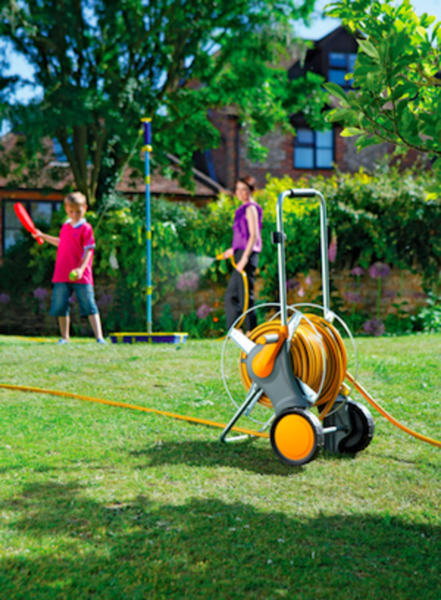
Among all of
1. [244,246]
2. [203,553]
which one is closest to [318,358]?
[203,553]

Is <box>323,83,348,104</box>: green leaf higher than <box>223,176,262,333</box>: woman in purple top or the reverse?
higher

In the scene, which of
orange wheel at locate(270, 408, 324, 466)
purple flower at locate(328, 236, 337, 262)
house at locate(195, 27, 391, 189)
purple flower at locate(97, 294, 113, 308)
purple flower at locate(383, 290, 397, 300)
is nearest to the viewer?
orange wheel at locate(270, 408, 324, 466)

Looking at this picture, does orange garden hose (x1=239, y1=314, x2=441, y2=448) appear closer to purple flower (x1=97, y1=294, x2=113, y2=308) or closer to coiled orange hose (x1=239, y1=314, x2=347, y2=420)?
coiled orange hose (x1=239, y1=314, x2=347, y2=420)

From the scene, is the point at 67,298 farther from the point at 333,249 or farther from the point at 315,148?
the point at 315,148

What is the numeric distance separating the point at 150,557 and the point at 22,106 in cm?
1126

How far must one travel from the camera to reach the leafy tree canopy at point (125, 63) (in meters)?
12.1

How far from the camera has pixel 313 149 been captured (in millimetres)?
22344

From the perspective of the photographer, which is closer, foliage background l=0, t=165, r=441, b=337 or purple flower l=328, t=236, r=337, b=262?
purple flower l=328, t=236, r=337, b=262

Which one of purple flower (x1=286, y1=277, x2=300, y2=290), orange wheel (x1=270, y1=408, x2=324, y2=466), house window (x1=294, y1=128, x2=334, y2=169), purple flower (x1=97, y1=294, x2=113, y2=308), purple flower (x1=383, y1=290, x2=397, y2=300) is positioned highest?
house window (x1=294, y1=128, x2=334, y2=169)

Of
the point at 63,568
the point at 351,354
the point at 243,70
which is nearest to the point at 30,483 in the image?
the point at 63,568

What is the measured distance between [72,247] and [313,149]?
15914 mm

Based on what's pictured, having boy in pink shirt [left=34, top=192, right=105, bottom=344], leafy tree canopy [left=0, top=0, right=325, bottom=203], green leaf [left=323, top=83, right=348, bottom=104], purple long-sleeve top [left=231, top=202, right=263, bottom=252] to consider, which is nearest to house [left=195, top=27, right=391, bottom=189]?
leafy tree canopy [left=0, top=0, right=325, bottom=203]

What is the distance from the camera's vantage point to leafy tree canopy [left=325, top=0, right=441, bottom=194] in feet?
8.10

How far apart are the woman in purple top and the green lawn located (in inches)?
115
